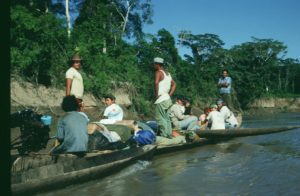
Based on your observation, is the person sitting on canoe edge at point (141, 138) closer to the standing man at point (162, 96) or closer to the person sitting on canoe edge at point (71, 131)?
the standing man at point (162, 96)

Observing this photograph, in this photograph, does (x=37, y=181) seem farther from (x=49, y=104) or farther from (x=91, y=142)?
(x=49, y=104)

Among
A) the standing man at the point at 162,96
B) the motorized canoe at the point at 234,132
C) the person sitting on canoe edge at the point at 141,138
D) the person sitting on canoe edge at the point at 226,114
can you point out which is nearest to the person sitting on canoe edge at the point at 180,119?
the motorized canoe at the point at 234,132

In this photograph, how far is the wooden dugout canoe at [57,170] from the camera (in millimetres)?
4004

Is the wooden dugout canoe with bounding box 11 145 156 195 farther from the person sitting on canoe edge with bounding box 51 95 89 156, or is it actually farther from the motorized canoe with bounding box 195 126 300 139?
the motorized canoe with bounding box 195 126 300 139

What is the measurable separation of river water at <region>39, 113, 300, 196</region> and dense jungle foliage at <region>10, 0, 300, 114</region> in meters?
3.11

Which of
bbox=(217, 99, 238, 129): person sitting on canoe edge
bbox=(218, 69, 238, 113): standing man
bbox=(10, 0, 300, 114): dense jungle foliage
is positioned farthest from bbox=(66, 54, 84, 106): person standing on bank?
bbox=(218, 69, 238, 113): standing man

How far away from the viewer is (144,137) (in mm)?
6859

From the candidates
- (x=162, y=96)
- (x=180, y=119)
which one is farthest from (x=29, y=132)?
(x=180, y=119)

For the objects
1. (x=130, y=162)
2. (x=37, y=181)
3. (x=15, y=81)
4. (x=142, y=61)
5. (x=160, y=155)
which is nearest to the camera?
(x=37, y=181)

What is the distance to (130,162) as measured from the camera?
19.2ft

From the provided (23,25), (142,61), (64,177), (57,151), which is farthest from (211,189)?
(142,61)

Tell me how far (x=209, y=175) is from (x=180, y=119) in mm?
4104

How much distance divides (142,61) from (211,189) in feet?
96.2

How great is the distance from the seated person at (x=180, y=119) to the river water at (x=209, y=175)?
52.7 inches
